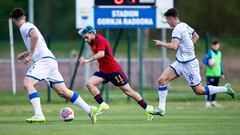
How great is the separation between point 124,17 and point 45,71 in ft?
34.3

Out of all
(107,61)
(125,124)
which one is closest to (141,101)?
(107,61)

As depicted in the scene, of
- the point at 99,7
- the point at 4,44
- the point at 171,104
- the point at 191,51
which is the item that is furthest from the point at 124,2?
the point at 4,44

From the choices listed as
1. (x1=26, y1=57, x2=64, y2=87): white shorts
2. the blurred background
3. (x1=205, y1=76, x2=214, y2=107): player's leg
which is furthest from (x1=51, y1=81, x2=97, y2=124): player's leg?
the blurred background

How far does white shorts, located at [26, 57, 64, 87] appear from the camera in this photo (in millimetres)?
18203

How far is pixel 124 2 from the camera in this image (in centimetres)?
2811

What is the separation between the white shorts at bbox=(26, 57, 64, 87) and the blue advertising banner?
9993mm

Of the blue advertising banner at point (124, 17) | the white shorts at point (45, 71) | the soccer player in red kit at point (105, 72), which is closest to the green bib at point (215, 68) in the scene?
the blue advertising banner at point (124, 17)

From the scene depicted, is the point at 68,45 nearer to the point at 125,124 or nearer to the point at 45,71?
the point at 45,71

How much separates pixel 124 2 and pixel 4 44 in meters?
12.4

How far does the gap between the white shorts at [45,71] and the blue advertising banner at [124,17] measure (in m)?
9.99

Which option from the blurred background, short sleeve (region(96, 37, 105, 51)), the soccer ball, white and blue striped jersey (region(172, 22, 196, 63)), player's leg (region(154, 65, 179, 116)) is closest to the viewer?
the soccer ball

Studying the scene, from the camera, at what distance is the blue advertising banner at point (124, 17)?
92.8 ft

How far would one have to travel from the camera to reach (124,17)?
93.2 ft

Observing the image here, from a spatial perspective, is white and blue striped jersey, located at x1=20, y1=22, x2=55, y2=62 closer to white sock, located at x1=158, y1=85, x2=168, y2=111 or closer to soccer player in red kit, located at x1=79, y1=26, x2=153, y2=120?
soccer player in red kit, located at x1=79, y1=26, x2=153, y2=120
